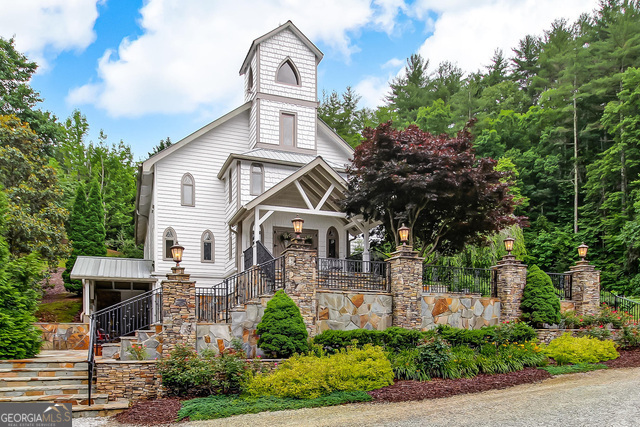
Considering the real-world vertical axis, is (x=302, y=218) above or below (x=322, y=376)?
above

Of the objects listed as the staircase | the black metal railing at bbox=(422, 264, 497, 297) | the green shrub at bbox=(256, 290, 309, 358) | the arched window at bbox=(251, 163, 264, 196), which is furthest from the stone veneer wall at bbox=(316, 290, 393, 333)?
the arched window at bbox=(251, 163, 264, 196)

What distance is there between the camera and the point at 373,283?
48.3ft

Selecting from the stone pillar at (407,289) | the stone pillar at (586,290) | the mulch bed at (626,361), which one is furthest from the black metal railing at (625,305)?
the stone pillar at (407,289)

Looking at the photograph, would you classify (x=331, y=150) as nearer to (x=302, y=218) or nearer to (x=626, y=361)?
(x=302, y=218)

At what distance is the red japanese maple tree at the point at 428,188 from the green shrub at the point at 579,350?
4212 millimetres

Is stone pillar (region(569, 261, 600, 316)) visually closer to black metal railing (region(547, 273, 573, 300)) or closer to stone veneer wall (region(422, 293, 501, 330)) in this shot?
black metal railing (region(547, 273, 573, 300))

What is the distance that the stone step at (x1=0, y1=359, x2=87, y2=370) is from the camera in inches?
445

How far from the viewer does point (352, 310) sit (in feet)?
46.0

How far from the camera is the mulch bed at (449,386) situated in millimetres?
10438

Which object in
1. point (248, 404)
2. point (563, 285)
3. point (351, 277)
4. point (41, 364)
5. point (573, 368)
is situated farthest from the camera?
point (563, 285)

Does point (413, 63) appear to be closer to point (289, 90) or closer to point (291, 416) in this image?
point (289, 90)

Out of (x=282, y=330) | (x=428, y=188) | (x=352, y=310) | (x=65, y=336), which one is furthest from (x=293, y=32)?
(x=65, y=336)

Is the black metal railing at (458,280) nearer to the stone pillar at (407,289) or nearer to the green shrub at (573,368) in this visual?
the stone pillar at (407,289)

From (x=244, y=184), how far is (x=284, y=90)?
4.74 metres
